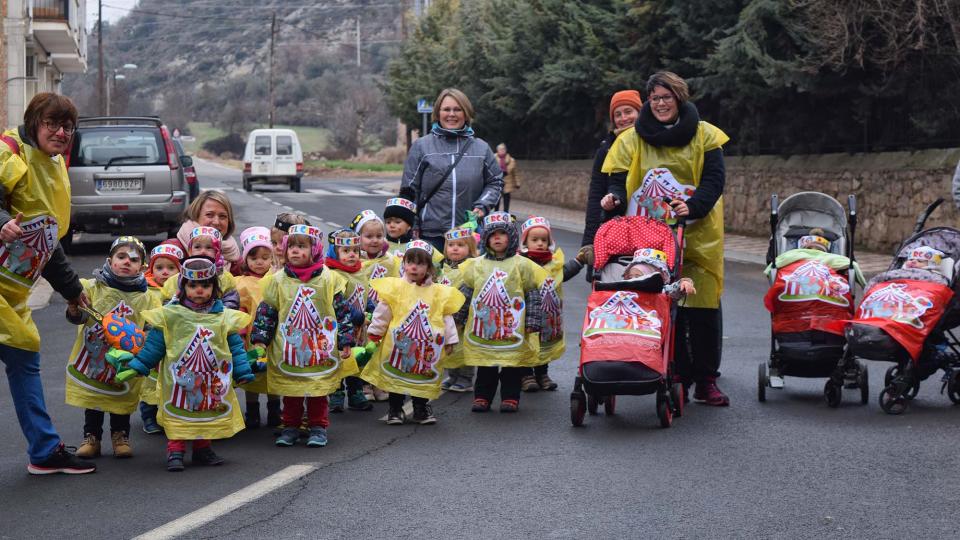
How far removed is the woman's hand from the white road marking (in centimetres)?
266

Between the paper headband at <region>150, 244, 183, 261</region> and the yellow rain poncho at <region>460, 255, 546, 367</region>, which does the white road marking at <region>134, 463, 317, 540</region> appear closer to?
the paper headband at <region>150, 244, 183, 261</region>

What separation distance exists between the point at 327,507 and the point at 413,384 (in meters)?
2.14

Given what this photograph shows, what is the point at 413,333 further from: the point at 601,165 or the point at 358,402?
the point at 601,165

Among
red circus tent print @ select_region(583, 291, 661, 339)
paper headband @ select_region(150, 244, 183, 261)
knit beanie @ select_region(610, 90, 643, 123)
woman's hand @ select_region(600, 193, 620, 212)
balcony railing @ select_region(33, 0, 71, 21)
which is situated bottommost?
red circus tent print @ select_region(583, 291, 661, 339)

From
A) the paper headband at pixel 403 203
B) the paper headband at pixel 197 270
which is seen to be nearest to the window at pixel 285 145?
the paper headband at pixel 403 203

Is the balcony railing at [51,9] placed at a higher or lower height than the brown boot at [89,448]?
higher

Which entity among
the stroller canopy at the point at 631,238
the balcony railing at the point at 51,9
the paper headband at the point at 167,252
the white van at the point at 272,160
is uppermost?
the balcony railing at the point at 51,9

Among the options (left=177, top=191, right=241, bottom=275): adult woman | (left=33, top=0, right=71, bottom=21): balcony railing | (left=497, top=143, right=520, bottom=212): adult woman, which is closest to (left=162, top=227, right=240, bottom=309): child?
(left=177, top=191, right=241, bottom=275): adult woman

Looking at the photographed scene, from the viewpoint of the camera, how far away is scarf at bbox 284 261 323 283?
796 cm

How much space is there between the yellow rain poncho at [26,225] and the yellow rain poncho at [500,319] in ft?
9.95

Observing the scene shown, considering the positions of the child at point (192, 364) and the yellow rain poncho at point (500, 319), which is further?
the yellow rain poncho at point (500, 319)

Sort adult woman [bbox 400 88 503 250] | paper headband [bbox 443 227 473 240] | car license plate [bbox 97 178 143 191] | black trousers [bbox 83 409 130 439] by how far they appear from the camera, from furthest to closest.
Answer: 1. car license plate [bbox 97 178 143 191]
2. adult woman [bbox 400 88 503 250]
3. paper headband [bbox 443 227 473 240]
4. black trousers [bbox 83 409 130 439]

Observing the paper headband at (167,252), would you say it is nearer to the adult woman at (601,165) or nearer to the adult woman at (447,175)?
the adult woman at (447,175)

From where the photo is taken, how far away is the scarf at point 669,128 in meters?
8.74
